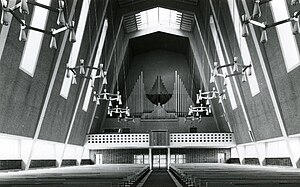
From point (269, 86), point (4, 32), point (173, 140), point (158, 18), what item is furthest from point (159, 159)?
point (4, 32)

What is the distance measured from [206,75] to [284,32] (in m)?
15.7

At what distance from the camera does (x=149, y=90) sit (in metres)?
38.9

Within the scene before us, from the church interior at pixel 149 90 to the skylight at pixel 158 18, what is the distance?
112 millimetres

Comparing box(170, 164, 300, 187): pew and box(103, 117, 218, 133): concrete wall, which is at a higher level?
box(103, 117, 218, 133): concrete wall

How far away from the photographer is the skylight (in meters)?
32.3

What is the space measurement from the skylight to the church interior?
11cm

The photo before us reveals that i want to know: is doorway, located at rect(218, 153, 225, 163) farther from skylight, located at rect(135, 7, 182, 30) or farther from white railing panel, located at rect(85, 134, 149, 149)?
skylight, located at rect(135, 7, 182, 30)

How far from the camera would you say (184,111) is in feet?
124

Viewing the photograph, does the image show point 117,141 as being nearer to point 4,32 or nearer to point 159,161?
point 159,161

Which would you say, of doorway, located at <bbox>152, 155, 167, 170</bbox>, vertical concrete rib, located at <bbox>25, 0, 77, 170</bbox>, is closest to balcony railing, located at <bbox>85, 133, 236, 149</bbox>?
doorway, located at <bbox>152, 155, 167, 170</bbox>

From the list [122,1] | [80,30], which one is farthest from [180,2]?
[80,30]

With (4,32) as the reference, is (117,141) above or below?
above

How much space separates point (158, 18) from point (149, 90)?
7.29m

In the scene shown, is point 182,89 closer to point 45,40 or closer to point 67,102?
point 67,102
